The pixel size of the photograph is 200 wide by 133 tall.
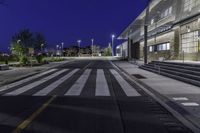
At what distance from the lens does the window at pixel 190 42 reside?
124ft

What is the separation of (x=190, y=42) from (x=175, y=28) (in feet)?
19.8

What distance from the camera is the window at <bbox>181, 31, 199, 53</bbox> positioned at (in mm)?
37759

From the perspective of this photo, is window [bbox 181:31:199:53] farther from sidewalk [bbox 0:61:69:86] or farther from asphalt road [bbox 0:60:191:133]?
asphalt road [bbox 0:60:191:133]

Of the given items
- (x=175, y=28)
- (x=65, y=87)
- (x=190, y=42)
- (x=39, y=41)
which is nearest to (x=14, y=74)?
(x=65, y=87)

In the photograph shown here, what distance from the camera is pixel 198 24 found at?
116 ft

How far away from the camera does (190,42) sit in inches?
1569

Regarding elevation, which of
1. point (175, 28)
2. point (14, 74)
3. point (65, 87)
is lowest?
point (14, 74)

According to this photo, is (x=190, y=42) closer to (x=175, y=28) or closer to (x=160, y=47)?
(x=175, y=28)

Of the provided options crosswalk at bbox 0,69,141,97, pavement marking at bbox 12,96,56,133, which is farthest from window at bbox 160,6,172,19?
pavement marking at bbox 12,96,56,133

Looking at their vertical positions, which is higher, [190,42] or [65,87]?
[190,42]

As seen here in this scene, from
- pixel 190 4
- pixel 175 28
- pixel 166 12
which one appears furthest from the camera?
pixel 166 12

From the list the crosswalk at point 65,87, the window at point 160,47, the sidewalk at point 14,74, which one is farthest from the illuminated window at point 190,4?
the sidewalk at point 14,74

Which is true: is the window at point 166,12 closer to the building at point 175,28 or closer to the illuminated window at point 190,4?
the building at point 175,28

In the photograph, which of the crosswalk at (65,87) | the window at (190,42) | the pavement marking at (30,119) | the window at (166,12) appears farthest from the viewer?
the window at (166,12)
